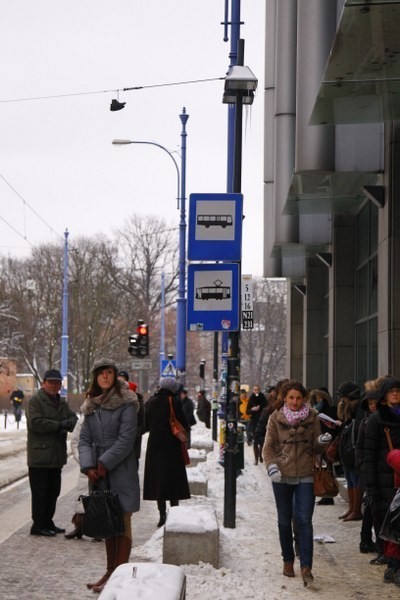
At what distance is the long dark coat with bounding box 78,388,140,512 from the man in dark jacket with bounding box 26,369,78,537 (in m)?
3.79

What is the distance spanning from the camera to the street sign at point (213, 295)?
13.8 m

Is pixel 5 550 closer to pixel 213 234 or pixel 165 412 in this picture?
pixel 165 412

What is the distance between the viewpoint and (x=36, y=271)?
75500mm

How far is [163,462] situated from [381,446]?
11.5 ft

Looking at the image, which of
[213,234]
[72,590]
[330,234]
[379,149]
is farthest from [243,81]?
[330,234]

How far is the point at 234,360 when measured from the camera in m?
14.2

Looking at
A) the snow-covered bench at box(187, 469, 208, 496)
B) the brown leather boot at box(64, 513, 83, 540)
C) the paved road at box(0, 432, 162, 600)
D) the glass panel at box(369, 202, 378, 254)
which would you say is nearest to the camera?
the paved road at box(0, 432, 162, 600)

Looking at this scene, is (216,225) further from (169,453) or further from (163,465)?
(163,465)

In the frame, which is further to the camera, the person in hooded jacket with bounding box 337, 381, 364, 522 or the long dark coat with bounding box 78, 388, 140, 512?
the person in hooded jacket with bounding box 337, 381, 364, 522

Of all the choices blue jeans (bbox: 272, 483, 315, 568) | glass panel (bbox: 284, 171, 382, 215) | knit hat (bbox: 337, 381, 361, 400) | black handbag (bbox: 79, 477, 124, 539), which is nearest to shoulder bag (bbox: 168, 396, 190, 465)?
knit hat (bbox: 337, 381, 361, 400)

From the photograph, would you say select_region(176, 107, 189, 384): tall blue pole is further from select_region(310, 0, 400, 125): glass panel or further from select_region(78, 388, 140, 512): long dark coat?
select_region(78, 388, 140, 512): long dark coat

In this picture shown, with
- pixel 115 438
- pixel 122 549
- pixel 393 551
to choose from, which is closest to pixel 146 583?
pixel 115 438

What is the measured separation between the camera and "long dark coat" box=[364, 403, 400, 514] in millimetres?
10328

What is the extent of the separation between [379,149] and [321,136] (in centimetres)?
83
